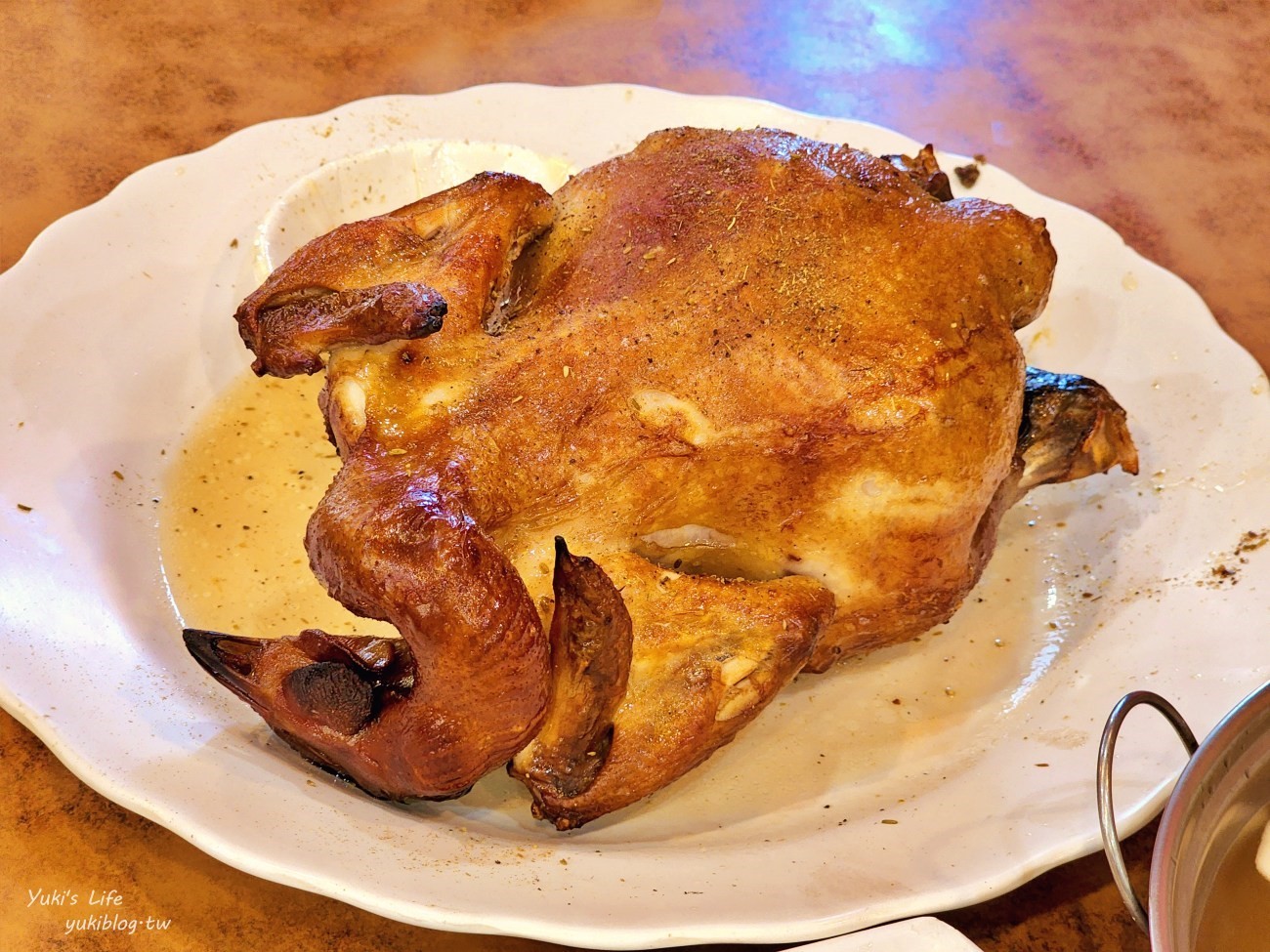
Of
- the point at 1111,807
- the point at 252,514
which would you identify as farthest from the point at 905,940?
the point at 252,514

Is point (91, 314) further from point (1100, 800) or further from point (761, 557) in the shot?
point (1100, 800)

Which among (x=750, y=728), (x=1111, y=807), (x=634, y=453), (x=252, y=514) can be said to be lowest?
(x=750, y=728)

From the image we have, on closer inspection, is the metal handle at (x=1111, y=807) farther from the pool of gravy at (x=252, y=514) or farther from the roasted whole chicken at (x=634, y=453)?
the pool of gravy at (x=252, y=514)

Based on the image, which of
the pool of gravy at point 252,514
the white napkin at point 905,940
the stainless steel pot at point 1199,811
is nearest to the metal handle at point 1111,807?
the stainless steel pot at point 1199,811

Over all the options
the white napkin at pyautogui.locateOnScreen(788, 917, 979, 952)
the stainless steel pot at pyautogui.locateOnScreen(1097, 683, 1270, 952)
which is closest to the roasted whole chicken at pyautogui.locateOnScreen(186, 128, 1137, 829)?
the white napkin at pyautogui.locateOnScreen(788, 917, 979, 952)

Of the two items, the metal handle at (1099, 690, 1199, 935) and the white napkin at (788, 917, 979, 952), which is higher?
the metal handle at (1099, 690, 1199, 935)

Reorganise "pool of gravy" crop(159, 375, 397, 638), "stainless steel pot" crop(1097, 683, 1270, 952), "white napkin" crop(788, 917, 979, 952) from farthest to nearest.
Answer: "pool of gravy" crop(159, 375, 397, 638) → "white napkin" crop(788, 917, 979, 952) → "stainless steel pot" crop(1097, 683, 1270, 952)

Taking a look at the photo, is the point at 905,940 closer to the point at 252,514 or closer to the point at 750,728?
the point at 750,728

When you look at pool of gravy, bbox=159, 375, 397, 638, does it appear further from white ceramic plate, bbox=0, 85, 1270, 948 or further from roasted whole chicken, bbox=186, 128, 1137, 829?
roasted whole chicken, bbox=186, 128, 1137, 829
